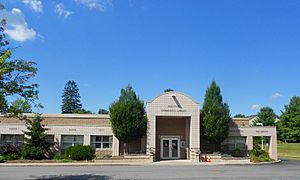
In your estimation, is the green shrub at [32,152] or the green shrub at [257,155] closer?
the green shrub at [32,152]

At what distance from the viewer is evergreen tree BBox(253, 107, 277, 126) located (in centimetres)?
7372

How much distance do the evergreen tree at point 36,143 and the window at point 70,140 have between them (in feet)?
6.80

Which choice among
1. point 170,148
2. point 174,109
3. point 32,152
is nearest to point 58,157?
point 32,152

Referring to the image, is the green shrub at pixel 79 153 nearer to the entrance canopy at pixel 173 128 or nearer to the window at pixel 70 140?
the window at pixel 70 140

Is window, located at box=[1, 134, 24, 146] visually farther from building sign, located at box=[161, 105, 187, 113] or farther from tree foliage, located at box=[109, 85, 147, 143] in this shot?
building sign, located at box=[161, 105, 187, 113]

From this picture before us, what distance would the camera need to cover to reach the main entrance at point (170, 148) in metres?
33.2

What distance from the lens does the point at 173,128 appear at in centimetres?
3394

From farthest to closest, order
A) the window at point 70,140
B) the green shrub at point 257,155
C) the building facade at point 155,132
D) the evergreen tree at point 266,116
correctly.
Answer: the evergreen tree at point 266,116, the window at point 70,140, the building facade at point 155,132, the green shrub at point 257,155

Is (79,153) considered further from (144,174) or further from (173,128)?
(144,174)

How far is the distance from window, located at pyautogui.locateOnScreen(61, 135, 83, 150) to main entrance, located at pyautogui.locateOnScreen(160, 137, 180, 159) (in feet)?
25.3

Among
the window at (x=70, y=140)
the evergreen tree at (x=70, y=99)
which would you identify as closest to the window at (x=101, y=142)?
the window at (x=70, y=140)

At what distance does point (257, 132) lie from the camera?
34469 mm

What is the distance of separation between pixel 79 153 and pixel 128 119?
199 inches

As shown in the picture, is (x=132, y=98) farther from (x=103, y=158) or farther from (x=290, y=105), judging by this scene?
(x=290, y=105)
